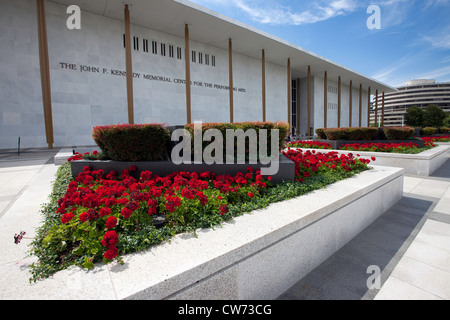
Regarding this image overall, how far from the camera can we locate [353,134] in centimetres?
1216

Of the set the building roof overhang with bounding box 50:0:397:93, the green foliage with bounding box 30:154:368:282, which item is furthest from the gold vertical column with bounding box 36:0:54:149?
the green foliage with bounding box 30:154:368:282

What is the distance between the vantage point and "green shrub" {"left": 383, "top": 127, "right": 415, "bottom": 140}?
12.0 meters

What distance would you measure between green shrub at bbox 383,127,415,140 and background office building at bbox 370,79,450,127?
111 m

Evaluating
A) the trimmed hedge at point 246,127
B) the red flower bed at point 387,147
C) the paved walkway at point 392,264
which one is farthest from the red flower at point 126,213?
the red flower bed at point 387,147

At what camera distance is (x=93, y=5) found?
14484 millimetres

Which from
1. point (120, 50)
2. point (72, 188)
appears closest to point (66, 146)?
point (120, 50)

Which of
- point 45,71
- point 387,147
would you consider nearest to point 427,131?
point 387,147

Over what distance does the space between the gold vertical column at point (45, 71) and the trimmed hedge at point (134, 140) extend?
11356 mm

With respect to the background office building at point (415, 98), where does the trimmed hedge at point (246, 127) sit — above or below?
below

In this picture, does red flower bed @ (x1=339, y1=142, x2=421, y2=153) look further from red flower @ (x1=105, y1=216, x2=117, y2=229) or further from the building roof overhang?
the building roof overhang

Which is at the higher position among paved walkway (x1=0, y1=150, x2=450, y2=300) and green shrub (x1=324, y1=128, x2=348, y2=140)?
green shrub (x1=324, y1=128, x2=348, y2=140)

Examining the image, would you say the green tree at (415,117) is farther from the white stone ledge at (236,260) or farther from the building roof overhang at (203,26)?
the white stone ledge at (236,260)

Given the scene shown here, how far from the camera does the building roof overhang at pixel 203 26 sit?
1462 centimetres

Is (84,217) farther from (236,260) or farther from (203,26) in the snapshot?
(203,26)
